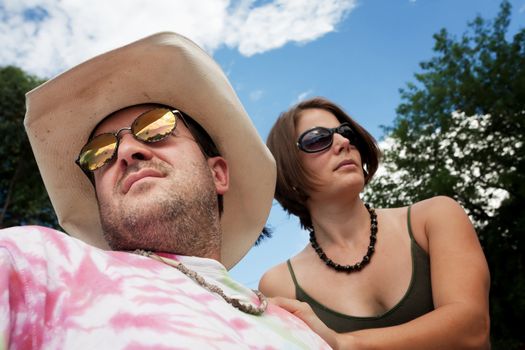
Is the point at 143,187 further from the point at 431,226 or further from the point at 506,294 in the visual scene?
the point at 506,294

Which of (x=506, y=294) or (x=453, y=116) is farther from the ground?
(x=453, y=116)

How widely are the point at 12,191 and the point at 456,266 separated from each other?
61.6 feet

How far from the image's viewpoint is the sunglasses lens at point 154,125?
1.97 meters

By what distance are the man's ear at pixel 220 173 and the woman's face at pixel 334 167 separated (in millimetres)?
661

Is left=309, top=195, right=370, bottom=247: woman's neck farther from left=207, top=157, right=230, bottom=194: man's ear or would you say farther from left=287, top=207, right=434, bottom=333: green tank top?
left=207, top=157, right=230, bottom=194: man's ear

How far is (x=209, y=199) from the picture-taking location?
1942 mm

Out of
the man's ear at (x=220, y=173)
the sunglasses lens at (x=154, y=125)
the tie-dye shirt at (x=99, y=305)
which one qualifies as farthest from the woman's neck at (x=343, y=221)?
the tie-dye shirt at (x=99, y=305)

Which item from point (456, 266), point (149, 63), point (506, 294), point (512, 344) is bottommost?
point (512, 344)

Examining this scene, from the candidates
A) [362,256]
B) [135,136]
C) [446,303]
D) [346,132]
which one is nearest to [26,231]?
[135,136]

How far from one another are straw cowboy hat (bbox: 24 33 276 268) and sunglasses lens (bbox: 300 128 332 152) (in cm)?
44

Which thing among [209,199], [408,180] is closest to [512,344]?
[408,180]

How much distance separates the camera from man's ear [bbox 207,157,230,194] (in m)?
2.29

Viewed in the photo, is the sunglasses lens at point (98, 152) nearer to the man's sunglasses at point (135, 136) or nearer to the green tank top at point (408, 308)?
the man's sunglasses at point (135, 136)

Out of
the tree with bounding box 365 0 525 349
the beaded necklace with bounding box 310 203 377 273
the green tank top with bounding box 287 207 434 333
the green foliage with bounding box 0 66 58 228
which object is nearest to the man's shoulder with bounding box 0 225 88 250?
the green tank top with bounding box 287 207 434 333
